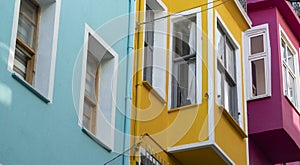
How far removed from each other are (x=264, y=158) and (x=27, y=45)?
8838mm

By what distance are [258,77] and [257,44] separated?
93 cm

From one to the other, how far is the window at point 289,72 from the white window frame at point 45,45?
860 centimetres

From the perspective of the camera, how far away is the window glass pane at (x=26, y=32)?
10977 millimetres

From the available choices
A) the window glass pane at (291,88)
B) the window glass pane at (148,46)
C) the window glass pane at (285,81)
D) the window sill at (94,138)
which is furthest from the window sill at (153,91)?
the window glass pane at (291,88)

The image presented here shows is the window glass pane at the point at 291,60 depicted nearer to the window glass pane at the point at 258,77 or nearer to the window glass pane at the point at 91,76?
the window glass pane at the point at 258,77

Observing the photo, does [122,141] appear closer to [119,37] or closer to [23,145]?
[119,37]

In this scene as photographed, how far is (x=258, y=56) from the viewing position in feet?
60.8

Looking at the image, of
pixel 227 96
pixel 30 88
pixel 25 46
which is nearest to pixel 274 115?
pixel 227 96

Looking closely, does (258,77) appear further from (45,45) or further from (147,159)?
(45,45)

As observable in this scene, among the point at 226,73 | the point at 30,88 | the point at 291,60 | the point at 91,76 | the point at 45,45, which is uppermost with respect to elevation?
the point at 291,60

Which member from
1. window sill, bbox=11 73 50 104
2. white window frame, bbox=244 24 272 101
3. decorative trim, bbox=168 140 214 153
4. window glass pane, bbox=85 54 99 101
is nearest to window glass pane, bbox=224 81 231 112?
white window frame, bbox=244 24 272 101

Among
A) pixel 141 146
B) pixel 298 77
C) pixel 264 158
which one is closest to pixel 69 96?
pixel 141 146

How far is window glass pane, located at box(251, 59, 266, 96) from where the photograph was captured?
18.4 metres

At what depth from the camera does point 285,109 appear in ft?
58.5
